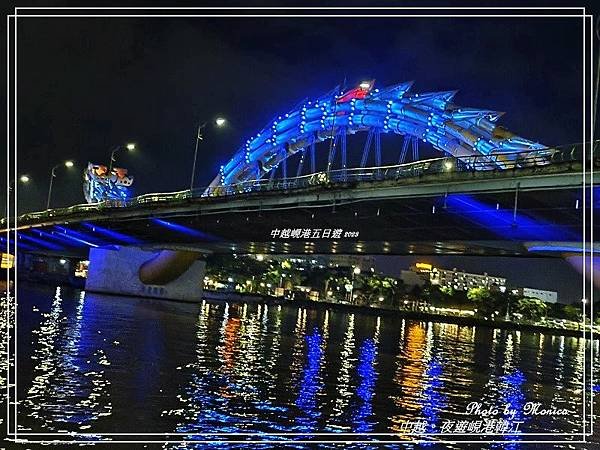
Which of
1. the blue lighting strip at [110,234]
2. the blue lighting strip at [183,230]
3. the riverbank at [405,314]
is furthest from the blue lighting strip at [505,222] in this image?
the riverbank at [405,314]

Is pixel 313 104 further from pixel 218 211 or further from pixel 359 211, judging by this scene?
pixel 359 211

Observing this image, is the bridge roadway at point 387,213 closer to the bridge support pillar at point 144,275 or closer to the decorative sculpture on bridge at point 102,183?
the bridge support pillar at point 144,275

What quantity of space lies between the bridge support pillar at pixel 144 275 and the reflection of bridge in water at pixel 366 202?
0.82ft

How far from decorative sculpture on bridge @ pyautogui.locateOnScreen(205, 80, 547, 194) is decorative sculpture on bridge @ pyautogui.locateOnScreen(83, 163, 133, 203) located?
175ft

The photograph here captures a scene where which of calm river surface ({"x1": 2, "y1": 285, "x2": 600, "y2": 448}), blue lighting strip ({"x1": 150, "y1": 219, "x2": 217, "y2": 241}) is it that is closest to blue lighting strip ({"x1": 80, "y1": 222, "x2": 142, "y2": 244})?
blue lighting strip ({"x1": 150, "y1": 219, "x2": 217, "y2": 241})

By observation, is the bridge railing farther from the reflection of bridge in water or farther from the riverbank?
the riverbank

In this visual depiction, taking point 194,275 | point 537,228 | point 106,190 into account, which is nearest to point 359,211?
point 537,228

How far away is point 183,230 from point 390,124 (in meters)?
23.9

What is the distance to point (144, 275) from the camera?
85562 mm

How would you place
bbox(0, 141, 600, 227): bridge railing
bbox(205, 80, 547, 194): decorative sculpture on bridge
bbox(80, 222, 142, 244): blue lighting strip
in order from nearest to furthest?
1. bbox(0, 141, 600, 227): bridge railing
2. bbox(205, 80, 547, 194): decorative sculpture on bridge
3. bbox(80, 222, 142, 244): blue lighting strip

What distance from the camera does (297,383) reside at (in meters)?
21.0

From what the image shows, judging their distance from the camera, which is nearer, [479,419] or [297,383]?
[479,419]

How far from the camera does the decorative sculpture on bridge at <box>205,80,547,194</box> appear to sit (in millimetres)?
64250

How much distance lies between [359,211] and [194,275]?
44.7m
